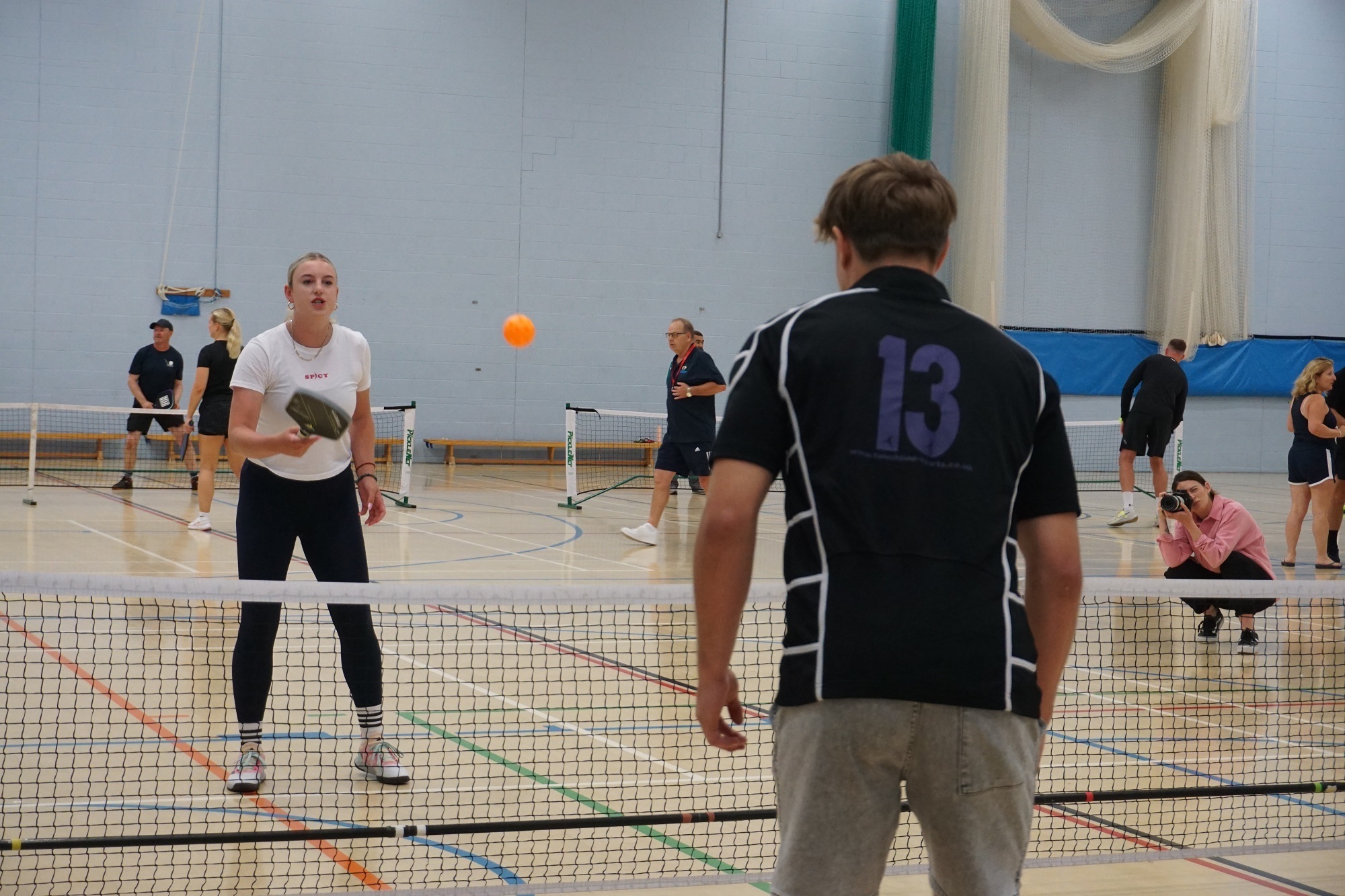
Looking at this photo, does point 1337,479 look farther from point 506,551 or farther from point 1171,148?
point 1171,148

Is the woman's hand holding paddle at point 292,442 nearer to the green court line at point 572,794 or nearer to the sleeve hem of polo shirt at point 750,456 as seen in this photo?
the green court line at point 572,794

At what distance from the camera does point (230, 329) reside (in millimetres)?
11414

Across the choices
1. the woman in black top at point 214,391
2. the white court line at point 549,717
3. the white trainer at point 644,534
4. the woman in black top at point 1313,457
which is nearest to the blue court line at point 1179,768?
the white court line at point 549,717

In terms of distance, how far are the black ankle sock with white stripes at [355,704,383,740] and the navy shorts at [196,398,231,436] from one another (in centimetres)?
704

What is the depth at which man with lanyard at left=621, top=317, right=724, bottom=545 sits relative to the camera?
10.8 metres

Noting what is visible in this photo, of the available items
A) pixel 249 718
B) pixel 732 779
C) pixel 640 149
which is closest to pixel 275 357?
pixel 249 718

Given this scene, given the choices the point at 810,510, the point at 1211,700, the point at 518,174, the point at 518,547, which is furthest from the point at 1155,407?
the point at 810,510

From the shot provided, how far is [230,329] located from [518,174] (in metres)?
7.78

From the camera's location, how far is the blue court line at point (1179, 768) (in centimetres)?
471

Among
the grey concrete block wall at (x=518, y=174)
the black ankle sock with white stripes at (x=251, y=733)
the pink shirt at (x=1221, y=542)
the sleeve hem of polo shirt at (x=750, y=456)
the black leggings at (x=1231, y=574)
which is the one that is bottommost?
the black ankle sock with white stripes at (x=251, y=733)

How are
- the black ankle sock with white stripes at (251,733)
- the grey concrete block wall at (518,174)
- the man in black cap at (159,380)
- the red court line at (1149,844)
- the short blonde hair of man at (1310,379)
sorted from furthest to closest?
the grey concrete block wall at (518,174), the man in black cap at (159,380), the short blonde hair of man at (1310,379), the black ankle sock with white stripes at (251,733), the red court line at (1149,844)

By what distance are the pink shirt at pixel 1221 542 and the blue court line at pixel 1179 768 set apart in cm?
233

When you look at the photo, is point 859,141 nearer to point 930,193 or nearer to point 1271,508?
point 1271,508

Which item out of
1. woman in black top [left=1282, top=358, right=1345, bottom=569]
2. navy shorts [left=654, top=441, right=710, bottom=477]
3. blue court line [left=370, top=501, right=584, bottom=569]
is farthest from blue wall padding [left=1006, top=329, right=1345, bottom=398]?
navy shorts [left=654, top=441, right=710, bottom=477]
